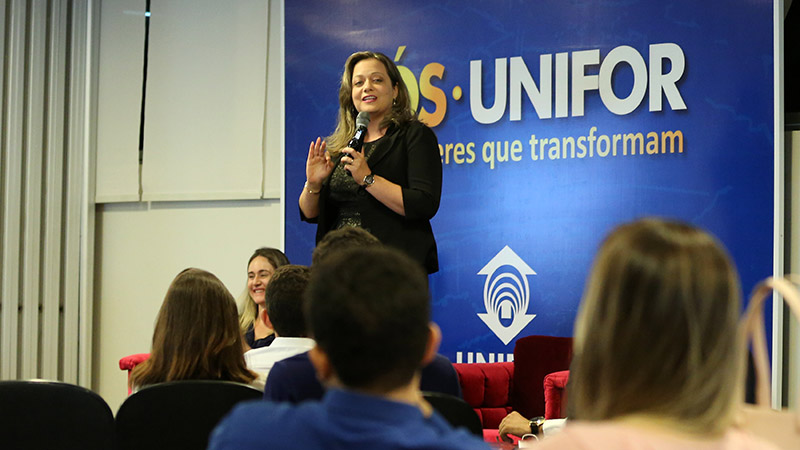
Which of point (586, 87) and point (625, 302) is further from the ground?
point (586, 87)

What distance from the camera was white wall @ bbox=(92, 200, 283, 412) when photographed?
6352 millimetres

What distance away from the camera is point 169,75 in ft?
21.6

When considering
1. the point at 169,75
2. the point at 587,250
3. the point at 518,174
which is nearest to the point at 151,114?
the point at 169,75

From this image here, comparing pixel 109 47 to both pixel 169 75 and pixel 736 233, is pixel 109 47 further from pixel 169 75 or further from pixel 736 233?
pixel 736 233

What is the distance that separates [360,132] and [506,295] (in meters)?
2.04

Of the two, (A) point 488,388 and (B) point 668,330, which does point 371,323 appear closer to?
(B) point 668,330

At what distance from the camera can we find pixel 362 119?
334cm

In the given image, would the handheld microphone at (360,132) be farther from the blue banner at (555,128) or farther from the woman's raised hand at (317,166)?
the blue banner at (555,128)

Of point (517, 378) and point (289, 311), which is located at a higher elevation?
point (289, 311)

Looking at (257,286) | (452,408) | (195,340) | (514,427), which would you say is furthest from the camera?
(257,286)

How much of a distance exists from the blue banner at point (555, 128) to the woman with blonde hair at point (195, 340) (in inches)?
103

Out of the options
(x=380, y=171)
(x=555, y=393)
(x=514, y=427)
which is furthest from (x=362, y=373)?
(x=555, y=393)

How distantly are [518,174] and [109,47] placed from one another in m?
3.56

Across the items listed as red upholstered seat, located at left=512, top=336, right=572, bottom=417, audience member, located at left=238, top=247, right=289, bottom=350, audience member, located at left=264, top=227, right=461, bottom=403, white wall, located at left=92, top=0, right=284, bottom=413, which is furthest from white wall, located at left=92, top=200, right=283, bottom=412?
audience member, located at left=264, top=227, right=461, bottom=403
